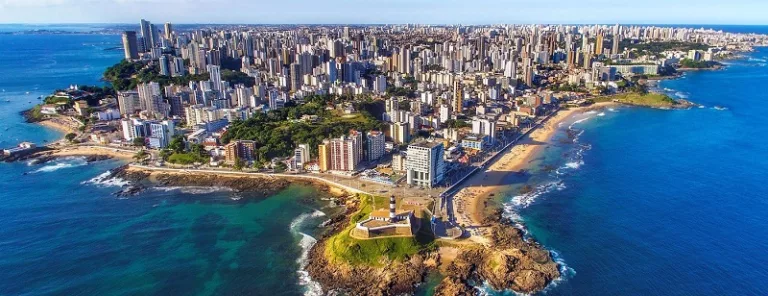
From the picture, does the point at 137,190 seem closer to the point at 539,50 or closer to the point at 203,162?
the point at 203,162

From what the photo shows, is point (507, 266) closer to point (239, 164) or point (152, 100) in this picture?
point (239, 164)

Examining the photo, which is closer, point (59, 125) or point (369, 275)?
point (369, 275)

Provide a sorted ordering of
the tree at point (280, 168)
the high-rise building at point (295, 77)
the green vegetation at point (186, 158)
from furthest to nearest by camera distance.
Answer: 1. the high-rise building at point (295, 77)
2. the green vegetation at point (186, 158)
3. the tree at point (280, 168)

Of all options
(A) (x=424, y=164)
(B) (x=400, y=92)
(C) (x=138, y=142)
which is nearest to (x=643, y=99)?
(B) (x=400, y=92)

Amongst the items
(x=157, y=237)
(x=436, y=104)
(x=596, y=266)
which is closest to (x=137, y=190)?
(x=157, y=237)

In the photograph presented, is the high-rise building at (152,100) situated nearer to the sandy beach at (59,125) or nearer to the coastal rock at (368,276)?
the sandy beach at (59,125)

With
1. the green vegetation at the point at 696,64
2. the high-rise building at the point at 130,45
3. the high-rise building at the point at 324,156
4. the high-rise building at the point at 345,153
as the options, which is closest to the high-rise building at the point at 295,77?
the high-rise building at the point at 324,156

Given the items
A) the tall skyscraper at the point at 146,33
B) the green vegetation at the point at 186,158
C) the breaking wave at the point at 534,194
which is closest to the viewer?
the breaking wave at the point at 534,194
